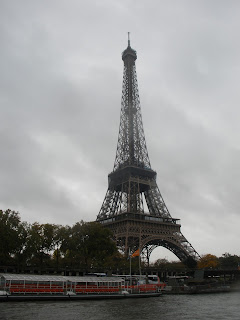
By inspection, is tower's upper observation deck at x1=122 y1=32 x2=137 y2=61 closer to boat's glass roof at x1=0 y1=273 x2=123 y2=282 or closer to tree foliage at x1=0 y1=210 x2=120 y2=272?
tree foliage at x1=0 y1=210 x2=120 y2=272

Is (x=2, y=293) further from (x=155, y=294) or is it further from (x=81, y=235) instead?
(x=81, y=235)

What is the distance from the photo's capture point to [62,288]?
5081 cm

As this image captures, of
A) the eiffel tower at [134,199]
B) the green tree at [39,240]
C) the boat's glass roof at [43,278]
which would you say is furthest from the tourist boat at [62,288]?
the eiffel tower at [134,199]

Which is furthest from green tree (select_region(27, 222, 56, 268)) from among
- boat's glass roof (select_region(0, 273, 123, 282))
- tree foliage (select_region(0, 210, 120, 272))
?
boat's glass roof (select_region(0, 273, 123, 282))

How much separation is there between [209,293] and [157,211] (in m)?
43.5

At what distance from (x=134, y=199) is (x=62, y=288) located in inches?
2296

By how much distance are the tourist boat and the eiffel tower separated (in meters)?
35.4

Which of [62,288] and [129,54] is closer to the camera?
[62,288]

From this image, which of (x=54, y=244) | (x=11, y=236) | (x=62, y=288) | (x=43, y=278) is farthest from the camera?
(x=54, y=244)

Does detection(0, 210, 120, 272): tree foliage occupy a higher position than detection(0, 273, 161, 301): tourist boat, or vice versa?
detection(0, 210, 120, 272): tree foliage

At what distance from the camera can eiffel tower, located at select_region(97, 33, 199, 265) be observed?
9862 cm

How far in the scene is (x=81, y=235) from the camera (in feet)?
263

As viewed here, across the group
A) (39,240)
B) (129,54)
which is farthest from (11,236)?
(129,54)

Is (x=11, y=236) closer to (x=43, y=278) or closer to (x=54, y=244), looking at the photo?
(x=54, y=244)
